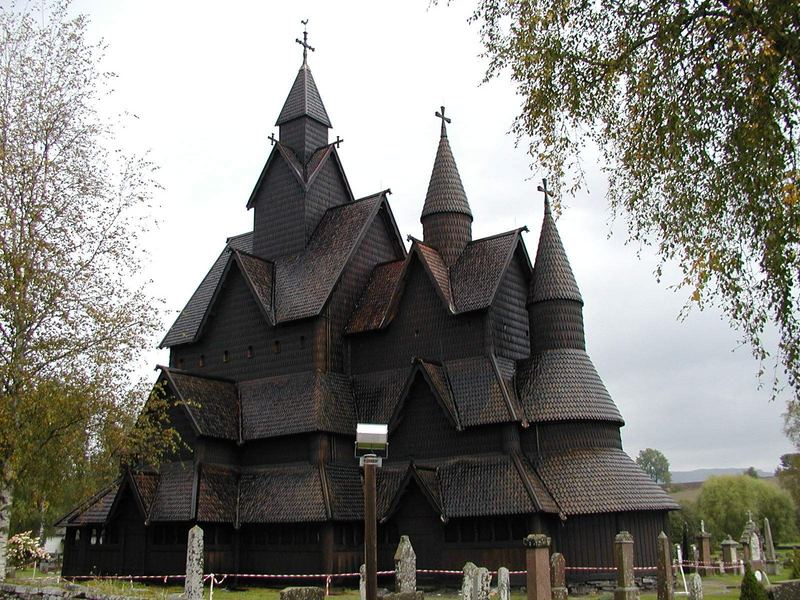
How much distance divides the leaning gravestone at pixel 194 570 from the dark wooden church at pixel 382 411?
9.36 m

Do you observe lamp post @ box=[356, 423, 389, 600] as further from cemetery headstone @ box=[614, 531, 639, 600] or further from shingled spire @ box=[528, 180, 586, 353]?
shingled spire @ box=[528, 180, 586, 353]

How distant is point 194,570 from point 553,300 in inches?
635

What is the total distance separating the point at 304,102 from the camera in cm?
3609

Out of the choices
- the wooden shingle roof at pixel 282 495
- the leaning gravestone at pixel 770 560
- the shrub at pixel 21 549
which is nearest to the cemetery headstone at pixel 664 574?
the wooden shingle roof at pixel 282 495

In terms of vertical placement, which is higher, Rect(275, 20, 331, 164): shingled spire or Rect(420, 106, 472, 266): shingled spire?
Rect(275, 20, 331, 164): shingled spire

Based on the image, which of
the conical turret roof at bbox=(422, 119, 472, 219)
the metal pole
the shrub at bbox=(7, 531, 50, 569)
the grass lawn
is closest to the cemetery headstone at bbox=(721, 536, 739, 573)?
the grass lawn

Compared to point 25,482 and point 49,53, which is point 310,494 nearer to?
point 25,482


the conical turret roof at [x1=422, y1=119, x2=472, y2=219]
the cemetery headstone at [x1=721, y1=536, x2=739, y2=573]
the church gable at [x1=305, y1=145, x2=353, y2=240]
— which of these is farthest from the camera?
the church gable at [x1=305, y1=145, x2=353, y2=240]

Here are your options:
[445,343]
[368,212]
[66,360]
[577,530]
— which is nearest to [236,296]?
[368,212]

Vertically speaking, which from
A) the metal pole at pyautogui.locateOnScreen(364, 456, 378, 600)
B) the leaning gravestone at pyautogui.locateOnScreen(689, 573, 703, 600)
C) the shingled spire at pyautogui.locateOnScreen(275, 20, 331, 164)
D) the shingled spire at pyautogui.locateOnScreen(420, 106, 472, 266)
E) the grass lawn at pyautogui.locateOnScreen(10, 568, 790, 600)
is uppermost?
the shingled spire at pyautogui.locateOnScreen(275, 20, 331, 164)

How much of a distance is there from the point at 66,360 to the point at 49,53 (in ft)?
29.1

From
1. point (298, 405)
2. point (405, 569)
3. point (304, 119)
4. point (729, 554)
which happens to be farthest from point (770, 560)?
point (304, 119)

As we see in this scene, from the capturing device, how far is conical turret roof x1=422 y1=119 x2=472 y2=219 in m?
32.2

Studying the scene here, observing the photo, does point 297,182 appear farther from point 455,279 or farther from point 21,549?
point 21,549
